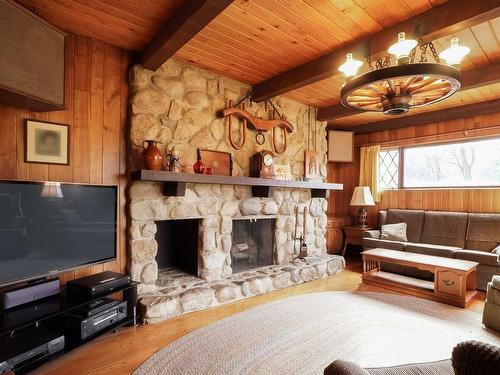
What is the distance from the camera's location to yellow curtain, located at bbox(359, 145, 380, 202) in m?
5.03

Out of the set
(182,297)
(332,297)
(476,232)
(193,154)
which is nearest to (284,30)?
(193,154)

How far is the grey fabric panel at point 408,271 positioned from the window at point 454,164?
5.07ft

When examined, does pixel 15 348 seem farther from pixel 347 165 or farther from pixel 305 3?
pixel 347 165

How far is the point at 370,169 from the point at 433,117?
4.12ft

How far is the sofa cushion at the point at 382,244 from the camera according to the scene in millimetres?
3957

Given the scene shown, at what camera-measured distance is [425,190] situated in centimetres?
453

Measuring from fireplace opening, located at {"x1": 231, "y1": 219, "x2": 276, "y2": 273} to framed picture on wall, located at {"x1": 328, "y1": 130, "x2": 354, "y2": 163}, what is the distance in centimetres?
211

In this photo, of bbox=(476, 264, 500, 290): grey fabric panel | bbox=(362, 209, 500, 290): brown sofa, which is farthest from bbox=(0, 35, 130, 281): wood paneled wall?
bbox=(476, 264, 500, 290): grey fabric panel

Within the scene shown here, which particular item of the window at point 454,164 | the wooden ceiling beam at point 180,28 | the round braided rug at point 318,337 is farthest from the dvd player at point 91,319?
the window at point 454,164

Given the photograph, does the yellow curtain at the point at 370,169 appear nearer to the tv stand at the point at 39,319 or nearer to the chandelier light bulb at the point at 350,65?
Answer: the chandelier light bulb at the point at 350,65

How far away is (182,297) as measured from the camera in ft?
8.53

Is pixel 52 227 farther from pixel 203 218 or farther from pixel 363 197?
pixel 363 197

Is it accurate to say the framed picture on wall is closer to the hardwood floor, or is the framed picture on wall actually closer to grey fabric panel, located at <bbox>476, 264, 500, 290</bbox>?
grey fabric panel, located at <bbox>476, 264, 500, 290</bbox>

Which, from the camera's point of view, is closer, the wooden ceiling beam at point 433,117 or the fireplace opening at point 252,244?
the fireplace opening at point 252,244
